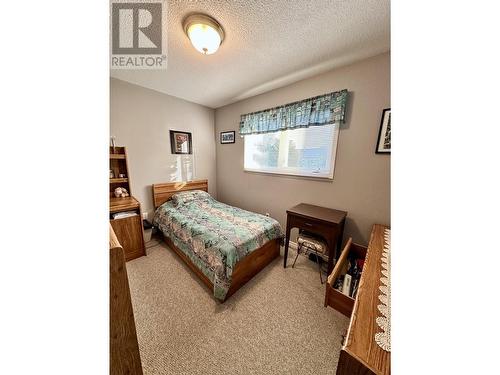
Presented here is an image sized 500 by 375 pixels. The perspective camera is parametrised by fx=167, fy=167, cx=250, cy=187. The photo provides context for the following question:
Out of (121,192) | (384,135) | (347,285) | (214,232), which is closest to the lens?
(347,285)

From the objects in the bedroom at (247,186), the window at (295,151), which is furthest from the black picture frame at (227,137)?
the window at (295,151)

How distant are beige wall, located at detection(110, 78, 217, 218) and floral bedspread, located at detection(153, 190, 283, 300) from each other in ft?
1.46

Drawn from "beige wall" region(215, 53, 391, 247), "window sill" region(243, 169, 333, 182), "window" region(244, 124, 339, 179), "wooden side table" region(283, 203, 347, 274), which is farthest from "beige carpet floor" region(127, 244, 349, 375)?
"window" region(244, 124, 339, 179)

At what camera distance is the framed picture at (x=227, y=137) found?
3068 millimetres

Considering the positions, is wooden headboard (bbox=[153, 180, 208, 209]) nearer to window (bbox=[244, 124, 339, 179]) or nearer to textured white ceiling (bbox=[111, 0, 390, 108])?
window (bbox=[244, 124, 339, 179])

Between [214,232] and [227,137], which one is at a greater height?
[227,137]

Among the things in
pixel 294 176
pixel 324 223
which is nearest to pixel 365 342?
pixel 324 223

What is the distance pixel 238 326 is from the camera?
1.33m

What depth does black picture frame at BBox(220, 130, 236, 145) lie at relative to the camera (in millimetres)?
3049

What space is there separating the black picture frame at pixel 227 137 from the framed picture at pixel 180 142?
23.8 inches

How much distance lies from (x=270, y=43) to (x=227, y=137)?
180 cm

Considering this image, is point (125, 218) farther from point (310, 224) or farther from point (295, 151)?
point (295, 151)
